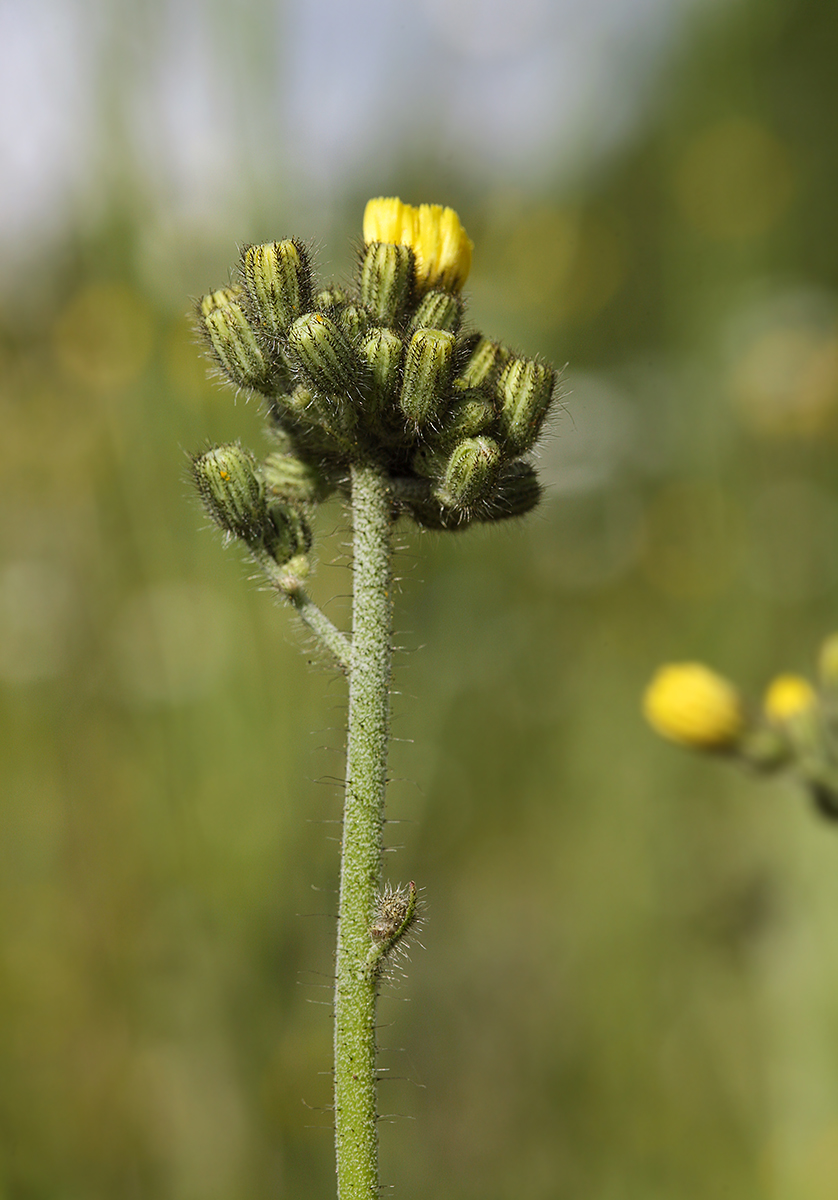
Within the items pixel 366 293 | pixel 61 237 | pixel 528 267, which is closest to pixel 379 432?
pixel 366 293

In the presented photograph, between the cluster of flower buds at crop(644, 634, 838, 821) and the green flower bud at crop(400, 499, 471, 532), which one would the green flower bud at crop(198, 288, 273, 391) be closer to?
the green flower bud at crop(400, 499, 471, 532)

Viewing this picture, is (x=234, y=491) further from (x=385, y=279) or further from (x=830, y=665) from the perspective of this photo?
(x=830, y=665)

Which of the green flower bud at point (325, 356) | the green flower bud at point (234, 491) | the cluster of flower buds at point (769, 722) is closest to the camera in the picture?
the green flower bud at point (325, 356)

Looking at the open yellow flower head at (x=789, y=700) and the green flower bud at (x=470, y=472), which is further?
the open yellow flower head at (x=789, y=700)

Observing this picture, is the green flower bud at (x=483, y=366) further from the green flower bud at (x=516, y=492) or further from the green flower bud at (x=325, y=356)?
the green flower bud at (x=325, y=356)

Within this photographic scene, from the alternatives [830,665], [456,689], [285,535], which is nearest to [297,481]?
[285,535]

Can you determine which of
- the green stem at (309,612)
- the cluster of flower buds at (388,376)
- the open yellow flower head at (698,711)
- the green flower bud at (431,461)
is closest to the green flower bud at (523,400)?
the cluster of flower buds at (388,376)
